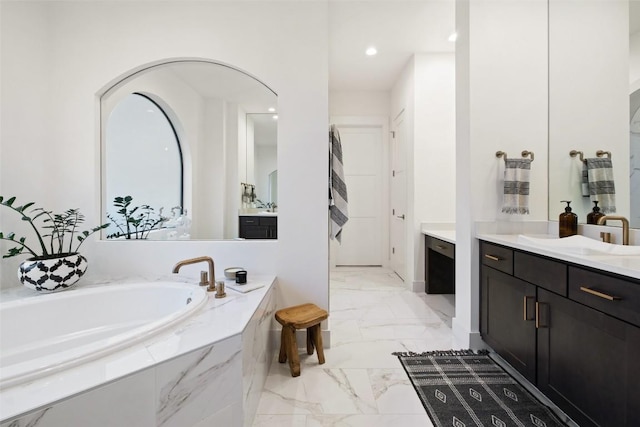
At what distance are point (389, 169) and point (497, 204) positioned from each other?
2.58 metres

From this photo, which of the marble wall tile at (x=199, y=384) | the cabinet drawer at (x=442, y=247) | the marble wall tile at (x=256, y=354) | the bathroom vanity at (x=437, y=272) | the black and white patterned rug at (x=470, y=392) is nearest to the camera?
the marble wall tile at (x=199, y=384)

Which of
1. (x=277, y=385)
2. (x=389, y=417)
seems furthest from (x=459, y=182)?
(x=277, y=385)

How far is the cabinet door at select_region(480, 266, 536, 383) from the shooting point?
63.4 inches

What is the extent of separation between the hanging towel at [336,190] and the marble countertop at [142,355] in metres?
0.84

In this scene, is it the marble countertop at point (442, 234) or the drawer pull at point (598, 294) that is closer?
the drawer pull at point (598, 294)

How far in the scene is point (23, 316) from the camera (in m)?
1.62

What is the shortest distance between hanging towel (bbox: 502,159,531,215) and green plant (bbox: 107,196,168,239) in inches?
98.1

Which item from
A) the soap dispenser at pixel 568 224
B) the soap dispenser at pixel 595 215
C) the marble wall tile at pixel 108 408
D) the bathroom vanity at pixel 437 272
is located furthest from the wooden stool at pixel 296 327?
the bathroom vanity at pixel 437 272

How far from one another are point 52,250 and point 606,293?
301 cm

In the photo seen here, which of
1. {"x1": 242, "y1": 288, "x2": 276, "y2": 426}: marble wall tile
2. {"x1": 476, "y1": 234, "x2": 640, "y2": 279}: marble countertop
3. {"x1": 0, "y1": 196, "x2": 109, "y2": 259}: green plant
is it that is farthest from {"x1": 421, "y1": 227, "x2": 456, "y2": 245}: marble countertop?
{"x1": 0, "y1": 196, "x2": 109, "y2": 259}: green plant

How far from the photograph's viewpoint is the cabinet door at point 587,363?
1.07 metres

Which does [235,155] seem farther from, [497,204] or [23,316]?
[497,204]

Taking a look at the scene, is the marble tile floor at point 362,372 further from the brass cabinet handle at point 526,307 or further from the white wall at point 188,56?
the brass cabinet handle at point 526,307

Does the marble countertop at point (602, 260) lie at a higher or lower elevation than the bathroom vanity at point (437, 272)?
higher
